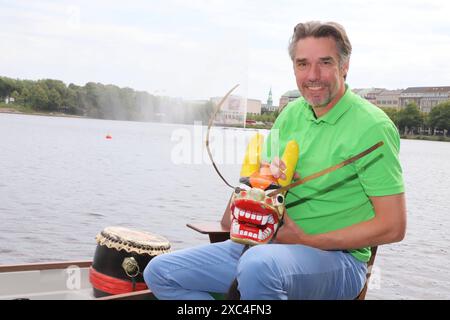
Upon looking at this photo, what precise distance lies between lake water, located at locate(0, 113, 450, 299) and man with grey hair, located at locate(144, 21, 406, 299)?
42cm

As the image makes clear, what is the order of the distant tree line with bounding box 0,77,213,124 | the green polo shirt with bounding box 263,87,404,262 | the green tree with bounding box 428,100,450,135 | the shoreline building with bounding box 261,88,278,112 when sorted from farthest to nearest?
the green tree with bounding box 428,100,450,135 < the distant tree line with bounding box 0,77,213,124 < the shoreline building with bounding box 261,88,278,112 < the green polo shirt with bounding box 263,87,404,262

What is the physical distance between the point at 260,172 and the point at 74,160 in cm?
3308

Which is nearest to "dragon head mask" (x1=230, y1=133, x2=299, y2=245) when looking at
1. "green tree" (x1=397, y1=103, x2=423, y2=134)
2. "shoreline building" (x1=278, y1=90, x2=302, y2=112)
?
"shoreline building" (x1=278, y1=90, x2=302, y2=112)

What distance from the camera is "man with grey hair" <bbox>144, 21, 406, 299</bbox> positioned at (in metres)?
2.78

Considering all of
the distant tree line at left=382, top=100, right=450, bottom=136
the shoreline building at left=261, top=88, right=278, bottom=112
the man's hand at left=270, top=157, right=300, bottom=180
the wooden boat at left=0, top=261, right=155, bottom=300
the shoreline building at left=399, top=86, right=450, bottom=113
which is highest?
the shoreline building at left=399, top=86, right=450, bottom=113

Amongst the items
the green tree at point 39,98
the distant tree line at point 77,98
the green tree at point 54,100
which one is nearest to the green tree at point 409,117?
the distant tree line at point 77,98

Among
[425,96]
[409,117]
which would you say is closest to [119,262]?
[409,117]

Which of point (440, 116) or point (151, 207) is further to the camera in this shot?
point (440, 116)

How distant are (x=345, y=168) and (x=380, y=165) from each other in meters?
0.18

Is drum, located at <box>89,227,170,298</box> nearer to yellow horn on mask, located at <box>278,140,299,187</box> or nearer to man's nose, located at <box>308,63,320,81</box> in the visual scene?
yellow horn on mask, located at <box>278,140,299,187</box>

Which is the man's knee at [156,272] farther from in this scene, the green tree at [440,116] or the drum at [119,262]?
the green tree at [440,116]

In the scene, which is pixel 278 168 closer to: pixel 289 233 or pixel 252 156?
pixel 252 156

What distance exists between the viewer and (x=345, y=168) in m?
2.92
